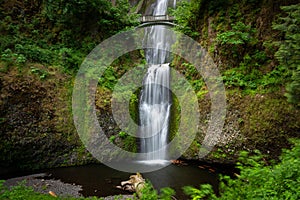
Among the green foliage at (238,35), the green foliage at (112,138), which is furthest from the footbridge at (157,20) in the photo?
the green foliage at (112,138)

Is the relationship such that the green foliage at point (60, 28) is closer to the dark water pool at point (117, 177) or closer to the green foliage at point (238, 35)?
the dark water pool at point (117, 177)

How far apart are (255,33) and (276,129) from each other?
3577 mm

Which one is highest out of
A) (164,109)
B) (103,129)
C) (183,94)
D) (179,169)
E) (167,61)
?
(167,61)

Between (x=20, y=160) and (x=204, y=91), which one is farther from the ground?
(x=204, y=91)

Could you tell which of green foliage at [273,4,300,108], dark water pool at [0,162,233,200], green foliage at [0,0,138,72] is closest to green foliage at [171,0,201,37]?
green foliage at [0,0,138,72]

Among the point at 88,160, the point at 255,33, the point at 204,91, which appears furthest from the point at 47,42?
the point at 255,33

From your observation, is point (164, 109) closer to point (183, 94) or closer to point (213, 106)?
point (183, 94)

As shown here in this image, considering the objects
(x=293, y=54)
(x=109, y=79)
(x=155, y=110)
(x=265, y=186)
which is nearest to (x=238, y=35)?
(x=293, y=54)

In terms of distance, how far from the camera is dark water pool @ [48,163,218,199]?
6.67 meters

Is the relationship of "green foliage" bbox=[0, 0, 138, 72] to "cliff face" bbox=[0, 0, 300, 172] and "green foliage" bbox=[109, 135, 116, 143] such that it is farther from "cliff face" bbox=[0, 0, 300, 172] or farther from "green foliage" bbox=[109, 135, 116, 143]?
"green foliage" bbox=[109, 135, 116, 143]

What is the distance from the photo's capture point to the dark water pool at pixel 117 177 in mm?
6668

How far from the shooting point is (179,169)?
26.4ft

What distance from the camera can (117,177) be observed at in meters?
7.45

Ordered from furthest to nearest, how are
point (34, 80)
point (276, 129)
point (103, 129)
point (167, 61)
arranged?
1. point (167, 61)
2. point (103, 129)
3. point (34, 80)
4. point (276, 129)
